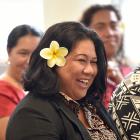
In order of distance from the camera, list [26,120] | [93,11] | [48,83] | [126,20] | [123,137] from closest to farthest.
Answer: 1. [26,120]
2. [48,83]
3. [123,137]
4. [93,11]
5. [126,20]

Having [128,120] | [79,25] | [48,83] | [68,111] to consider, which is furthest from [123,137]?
[79,25]

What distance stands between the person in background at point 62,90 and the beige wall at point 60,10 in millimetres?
1639

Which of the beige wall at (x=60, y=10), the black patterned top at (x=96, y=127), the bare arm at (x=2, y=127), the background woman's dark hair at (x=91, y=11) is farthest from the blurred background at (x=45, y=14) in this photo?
the black patterned top at (x=96, y=127)

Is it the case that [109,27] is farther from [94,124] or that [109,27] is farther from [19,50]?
[94,124]

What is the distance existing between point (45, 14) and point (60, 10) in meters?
0.13

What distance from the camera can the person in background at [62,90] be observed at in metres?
1.32

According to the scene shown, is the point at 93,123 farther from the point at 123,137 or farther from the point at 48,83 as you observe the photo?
the point at 48,83

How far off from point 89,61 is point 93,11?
1.23 meters

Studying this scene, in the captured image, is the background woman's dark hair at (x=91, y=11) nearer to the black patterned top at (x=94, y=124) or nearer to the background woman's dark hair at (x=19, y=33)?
the background woman's dark hair at (x=19, y=33)

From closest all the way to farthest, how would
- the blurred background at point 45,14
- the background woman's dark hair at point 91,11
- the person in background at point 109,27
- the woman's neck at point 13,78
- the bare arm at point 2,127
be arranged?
the bare arm at point 2,127 → the woman's neck at point 13,78 → the person in background at point 109,27 → the background woman's dark hair at point 91,11 → the blurred background at point 45,14

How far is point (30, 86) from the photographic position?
1.45 metres

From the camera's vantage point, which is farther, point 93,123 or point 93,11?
point 93,11

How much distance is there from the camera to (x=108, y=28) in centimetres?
259

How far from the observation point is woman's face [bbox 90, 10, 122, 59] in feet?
8.43
